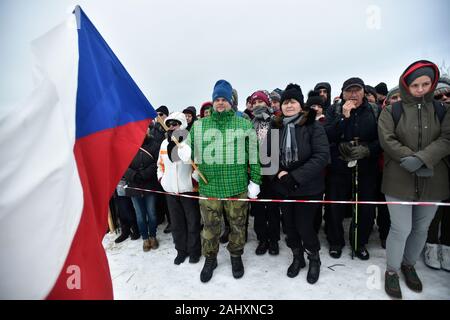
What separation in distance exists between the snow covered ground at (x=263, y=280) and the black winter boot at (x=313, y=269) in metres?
0.07

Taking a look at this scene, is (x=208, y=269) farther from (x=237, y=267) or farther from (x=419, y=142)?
(x=419, y=142)

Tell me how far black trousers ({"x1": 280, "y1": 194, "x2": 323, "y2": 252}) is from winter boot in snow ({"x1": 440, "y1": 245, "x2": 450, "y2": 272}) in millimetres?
A: 1687

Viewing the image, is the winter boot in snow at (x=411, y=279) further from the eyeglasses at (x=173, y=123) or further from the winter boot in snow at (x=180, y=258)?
the eyeglasses at (x=173, y=123)

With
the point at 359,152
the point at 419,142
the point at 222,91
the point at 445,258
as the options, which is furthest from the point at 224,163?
the point at 445,258

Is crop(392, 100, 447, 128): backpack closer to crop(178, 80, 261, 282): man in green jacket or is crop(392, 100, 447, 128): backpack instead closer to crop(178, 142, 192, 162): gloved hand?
crop(178, 80, 261, 282): man in green jacket

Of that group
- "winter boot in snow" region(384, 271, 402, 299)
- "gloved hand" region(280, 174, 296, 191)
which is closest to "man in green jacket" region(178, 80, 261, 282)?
"gloved hand" region(280, 174, 296, 191)

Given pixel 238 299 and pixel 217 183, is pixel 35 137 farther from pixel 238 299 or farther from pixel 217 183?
pixel 238 299

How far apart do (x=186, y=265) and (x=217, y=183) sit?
1.53 meters

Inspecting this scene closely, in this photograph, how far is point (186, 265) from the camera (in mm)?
3736

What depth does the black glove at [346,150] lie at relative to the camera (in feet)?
10.5

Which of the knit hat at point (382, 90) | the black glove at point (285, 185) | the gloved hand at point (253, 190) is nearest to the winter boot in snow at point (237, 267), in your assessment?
the gloved hand at point (253, 190)

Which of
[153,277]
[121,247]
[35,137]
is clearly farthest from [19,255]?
[121,247]

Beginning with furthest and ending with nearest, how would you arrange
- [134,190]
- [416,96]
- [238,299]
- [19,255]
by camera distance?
[134,190]
[238,299]
[416,96]
[19,255]

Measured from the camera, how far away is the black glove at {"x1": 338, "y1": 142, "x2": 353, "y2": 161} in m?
3.21
